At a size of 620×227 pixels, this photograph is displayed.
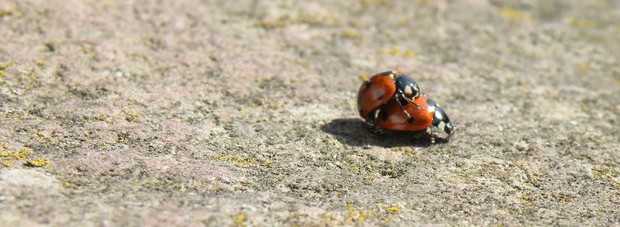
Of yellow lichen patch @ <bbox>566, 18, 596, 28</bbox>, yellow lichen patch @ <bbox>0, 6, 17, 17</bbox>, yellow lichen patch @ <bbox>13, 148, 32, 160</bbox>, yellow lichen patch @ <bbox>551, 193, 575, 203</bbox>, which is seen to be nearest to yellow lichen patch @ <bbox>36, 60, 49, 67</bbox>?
yellow lichen patch @ <bbox>0, 6, 17, 17</bbox>

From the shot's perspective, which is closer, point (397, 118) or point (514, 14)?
point (397, 118)

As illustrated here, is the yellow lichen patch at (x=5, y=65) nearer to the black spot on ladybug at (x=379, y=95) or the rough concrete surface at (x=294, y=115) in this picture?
the rough concrete surface at (x=294, y=115)

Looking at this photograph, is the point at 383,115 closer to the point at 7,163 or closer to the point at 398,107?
the point at 398,107

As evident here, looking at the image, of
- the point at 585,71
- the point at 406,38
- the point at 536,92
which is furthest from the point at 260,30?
the point at 585,71

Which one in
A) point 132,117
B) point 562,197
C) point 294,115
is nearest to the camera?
point 562,197

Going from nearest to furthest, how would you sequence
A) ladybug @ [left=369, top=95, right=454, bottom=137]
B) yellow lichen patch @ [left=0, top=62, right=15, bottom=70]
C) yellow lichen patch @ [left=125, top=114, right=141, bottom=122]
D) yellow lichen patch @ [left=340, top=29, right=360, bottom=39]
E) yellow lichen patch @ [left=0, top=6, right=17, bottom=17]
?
1. yellow lichen patch @ [left=125, top=114, right=141, bottom=122]
2. ladybug @ [left=369, top=95, right=454, bottom=137]
3. yellow lichen patch @ [left=0, top=62, right=15, bottom=70]
4. yellow lichen patch @ [left=0, top=6, right=17, bottom=17]
5. yellow lichen patch @ [left=340, top=29, right=360, bottom=39]

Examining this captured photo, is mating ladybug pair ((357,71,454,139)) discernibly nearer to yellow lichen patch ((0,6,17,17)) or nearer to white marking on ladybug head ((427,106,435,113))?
white marking on ladybug head ((427,106,435,113))

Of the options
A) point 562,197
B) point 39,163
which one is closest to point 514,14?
point 562,197
